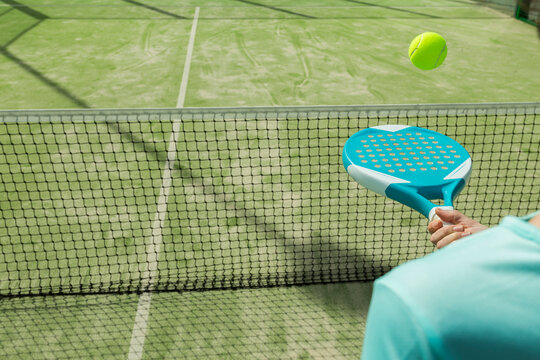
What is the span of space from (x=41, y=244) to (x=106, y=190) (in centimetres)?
104

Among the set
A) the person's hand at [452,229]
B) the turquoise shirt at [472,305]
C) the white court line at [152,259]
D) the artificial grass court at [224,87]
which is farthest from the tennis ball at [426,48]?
the turquoise shirt at [472,305]

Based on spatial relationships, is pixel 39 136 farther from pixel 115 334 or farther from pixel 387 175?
pixel 387 175

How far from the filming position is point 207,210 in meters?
5.02

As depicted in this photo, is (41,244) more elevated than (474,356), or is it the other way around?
(474,356)

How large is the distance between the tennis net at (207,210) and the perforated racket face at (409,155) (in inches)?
11.0

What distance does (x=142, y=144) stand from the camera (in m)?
6.44

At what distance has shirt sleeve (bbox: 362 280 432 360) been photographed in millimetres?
562

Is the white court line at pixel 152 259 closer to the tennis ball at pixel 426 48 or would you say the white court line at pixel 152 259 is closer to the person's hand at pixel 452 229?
the person's hand at pixel 452 229

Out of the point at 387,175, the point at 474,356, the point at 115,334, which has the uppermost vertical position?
the point at 474,356

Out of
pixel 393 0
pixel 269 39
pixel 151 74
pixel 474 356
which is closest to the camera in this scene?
pixel 474 356

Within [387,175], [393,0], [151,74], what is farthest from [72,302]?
[393,0]

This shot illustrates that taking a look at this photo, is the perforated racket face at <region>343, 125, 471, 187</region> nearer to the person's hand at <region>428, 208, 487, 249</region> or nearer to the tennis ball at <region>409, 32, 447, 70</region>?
the person's hand at <region>428, 208, 487, 249</region>

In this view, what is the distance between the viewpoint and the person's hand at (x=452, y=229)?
156cm

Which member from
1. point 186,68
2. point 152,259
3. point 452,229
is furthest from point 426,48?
point 452,229
